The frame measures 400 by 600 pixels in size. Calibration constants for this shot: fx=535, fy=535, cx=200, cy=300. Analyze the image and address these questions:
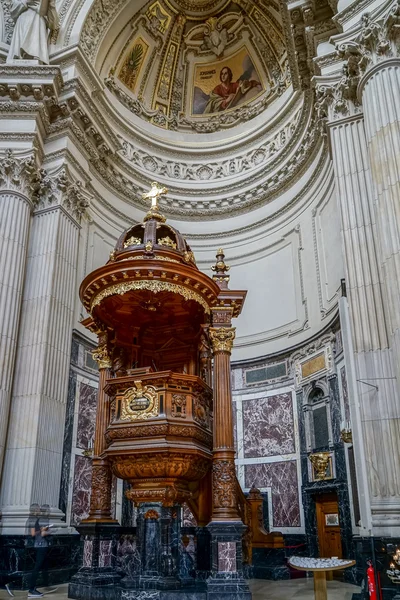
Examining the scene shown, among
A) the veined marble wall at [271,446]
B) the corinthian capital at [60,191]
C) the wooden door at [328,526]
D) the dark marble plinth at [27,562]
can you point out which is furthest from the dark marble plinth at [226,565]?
the corinthian capital at [60,191]

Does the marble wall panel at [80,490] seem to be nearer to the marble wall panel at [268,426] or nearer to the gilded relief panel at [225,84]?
the marble wall panel at [268,426]

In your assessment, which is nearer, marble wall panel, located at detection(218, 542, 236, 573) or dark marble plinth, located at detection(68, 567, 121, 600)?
marble wall panel, located at detection(218, 542, 236, 573)

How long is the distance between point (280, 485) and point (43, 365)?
6.35 meters

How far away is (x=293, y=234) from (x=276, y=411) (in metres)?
4.86

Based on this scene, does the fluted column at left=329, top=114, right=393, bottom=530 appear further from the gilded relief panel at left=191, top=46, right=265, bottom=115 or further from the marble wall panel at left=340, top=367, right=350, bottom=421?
the gilded relief panel at left=191, top=46, right=265, bottom=115

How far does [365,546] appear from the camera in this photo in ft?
23.1

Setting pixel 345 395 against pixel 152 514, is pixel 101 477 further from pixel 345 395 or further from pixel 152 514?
pixel 345 395

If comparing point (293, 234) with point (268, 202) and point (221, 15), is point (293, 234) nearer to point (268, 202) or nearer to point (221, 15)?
point (268, 202)

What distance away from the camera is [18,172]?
455 inches

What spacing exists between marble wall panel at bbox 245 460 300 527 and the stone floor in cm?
225

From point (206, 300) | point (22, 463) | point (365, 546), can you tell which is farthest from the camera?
point (22, 463)

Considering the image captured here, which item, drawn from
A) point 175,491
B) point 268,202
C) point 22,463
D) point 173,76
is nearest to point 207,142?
point 173,76

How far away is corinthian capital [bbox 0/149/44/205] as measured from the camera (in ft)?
37.6

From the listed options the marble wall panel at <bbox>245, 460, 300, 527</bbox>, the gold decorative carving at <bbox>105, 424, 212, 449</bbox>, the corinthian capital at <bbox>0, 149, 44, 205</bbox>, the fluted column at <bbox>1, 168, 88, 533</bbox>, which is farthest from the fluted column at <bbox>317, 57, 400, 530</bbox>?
the corinthian capital at <bbox>0, 149, 44, 205</bbox>
